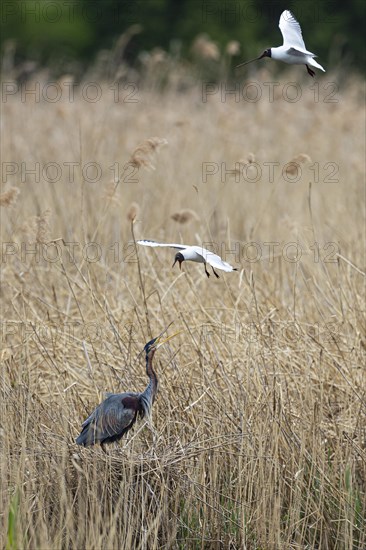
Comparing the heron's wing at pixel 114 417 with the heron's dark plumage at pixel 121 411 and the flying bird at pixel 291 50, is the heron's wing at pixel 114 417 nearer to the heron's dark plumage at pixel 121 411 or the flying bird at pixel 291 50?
the heron's dark plumage at pixel 121 411

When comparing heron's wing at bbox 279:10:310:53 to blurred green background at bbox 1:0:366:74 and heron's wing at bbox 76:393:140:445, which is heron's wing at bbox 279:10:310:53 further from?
blurred green background at bbox 1:0:366:74

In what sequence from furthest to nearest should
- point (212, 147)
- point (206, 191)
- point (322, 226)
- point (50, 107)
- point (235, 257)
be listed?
point (50, 107), point (212, 147), point (206, 191), point (322, 226), point (235, 257)

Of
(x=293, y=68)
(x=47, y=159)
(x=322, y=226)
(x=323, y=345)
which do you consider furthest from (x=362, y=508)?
(x=293, y=68)

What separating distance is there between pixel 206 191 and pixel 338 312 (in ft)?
7.41

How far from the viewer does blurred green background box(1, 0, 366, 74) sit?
43.4 feet

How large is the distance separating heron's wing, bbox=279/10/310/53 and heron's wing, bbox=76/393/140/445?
3.32 feet

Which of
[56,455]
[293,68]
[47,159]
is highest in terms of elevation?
[293,68]

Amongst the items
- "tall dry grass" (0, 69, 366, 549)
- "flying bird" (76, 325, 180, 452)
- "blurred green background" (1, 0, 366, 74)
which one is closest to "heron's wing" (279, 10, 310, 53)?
"tall dry grass" (0, 69, 366, 549)

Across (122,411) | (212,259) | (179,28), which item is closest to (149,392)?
(122,411)

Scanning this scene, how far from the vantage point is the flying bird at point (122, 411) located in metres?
2.69

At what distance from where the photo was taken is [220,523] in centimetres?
302

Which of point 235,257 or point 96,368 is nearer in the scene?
point 96,368

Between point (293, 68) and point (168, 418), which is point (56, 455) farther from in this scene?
point (293, 68)

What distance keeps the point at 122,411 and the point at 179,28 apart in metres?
12.2
